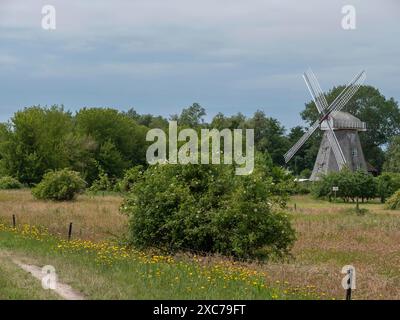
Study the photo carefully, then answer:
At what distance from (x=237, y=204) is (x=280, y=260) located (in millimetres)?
1985

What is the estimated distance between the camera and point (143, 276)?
12.4 m

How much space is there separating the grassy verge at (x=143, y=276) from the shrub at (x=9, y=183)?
50.7 metres

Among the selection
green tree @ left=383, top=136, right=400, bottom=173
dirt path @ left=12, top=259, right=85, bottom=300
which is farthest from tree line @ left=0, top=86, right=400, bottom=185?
dirt path @ left=12, top=259, right=85, bottom=300

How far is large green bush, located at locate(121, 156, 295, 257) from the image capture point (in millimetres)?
17859

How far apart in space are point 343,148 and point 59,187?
4375cm

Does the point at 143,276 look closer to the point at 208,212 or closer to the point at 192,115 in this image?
the point at 208,212

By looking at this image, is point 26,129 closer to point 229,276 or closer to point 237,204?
point 237,204

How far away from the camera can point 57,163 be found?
232ft

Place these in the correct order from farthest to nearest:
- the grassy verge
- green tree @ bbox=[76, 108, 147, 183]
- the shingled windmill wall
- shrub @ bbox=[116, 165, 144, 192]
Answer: green tree @ bbox=[76, 108, 147, 183] < the shingled windmill wall < shrub @ bbox=[116, 165, 144, 192] < the grassy verge

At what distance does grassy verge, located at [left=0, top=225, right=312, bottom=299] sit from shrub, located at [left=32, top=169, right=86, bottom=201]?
30.8m

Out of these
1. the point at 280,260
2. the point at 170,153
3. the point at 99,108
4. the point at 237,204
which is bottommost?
the point at 280,260

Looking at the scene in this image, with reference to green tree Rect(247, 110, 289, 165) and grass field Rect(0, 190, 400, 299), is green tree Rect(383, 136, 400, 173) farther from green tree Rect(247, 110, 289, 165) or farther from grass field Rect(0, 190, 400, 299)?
grass field Rect(0, 190, 400, 299)

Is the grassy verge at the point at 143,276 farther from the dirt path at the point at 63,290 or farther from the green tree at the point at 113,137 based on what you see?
the green tree at the point at 113,137
